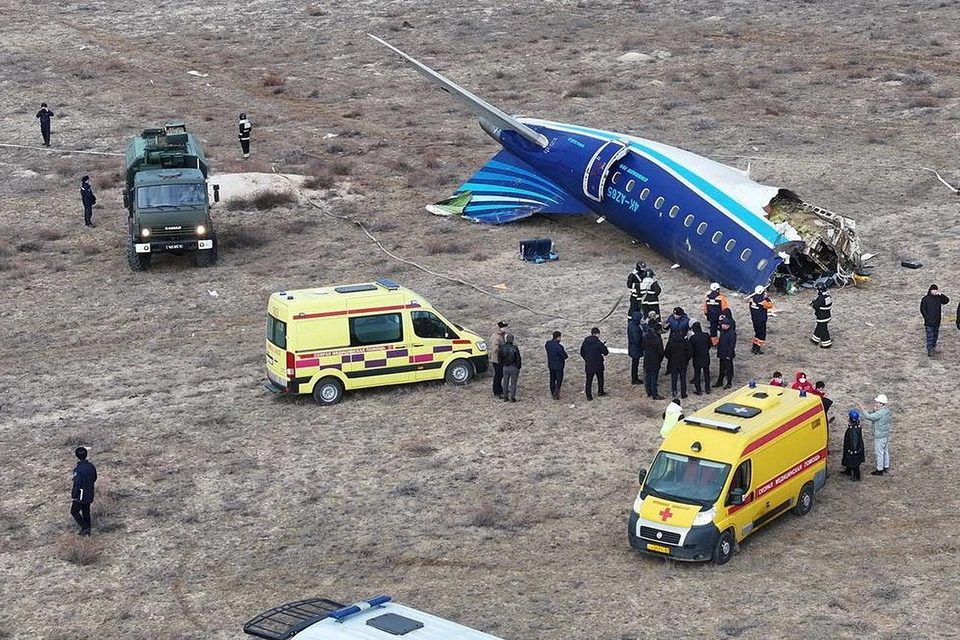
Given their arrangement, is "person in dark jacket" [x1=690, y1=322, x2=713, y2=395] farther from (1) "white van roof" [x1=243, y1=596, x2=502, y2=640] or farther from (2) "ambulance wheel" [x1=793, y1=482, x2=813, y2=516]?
(1) "white van roof" [x1=243, y1=596, x2=502, y2=640]

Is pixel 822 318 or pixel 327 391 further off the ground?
pixel 822 318

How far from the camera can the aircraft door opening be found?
120ft

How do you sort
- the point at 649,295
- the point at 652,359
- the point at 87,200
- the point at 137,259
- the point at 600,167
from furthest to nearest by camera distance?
the point at 87,200
the point at 600,167
the point at 137,259
the point at 649,295
the point at 652,359

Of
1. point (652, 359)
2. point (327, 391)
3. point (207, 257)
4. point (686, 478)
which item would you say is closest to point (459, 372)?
point (327, 391)

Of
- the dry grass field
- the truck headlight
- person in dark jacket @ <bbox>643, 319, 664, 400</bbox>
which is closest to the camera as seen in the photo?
the truck headlight

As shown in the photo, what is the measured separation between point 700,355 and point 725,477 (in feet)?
22.9

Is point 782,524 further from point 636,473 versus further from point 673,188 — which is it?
point 673,188

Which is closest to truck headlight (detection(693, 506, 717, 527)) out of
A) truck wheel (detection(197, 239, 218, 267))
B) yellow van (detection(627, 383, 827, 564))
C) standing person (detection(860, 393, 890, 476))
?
yellow van (detection(627, 383, 827, 564))

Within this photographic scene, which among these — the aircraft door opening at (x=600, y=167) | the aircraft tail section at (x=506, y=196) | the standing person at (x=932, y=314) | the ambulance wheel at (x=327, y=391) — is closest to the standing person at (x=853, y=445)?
the standing person at (x=932, y=314)

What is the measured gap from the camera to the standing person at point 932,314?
93.9 feet

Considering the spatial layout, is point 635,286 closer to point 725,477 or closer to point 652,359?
point 652,359

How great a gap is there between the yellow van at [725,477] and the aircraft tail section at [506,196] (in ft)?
55.2

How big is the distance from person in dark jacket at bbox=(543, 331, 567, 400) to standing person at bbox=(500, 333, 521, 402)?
589mm

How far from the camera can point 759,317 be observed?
29.2 m
